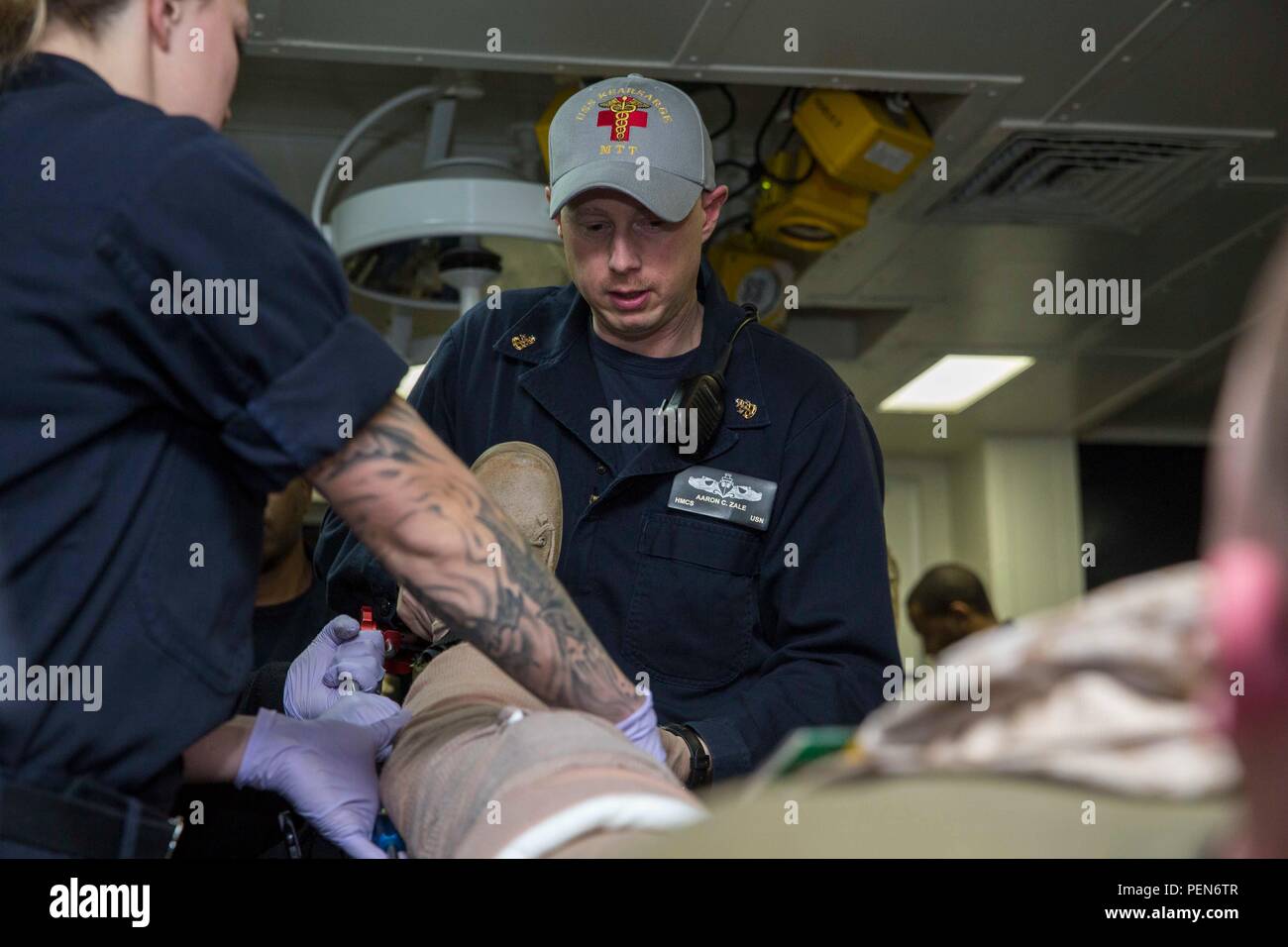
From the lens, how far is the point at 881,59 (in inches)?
139

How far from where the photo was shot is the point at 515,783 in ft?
3.34

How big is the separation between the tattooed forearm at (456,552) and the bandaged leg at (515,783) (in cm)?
5

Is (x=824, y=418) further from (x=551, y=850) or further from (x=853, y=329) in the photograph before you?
(x=853, y=329)

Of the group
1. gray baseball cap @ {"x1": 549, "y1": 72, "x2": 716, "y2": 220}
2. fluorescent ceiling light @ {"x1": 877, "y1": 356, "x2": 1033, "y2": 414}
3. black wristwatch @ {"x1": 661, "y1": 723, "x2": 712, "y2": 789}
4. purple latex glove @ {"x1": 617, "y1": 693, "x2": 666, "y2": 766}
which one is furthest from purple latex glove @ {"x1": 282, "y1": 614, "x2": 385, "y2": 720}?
fluorescent ceiling light @ {"x1": 877, "y1": 356, "x2": 1033, "y2": 414}

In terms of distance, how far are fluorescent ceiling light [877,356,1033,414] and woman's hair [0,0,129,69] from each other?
508 centimetres

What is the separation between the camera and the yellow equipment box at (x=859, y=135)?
3.72m

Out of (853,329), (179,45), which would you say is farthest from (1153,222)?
(179,45)

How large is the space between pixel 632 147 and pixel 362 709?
36.8 inches

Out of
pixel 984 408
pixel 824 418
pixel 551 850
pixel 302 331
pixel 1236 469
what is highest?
pixel 984 408

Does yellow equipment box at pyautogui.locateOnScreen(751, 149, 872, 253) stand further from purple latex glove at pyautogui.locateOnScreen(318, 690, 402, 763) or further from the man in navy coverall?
purple latex glove at pyautogui.locateOnScreen(318, 690, 402, 763)

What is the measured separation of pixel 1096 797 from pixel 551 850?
42 centimetres

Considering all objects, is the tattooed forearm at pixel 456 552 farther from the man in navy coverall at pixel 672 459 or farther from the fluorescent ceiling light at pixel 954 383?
the fluorescent ceiling light at pixel 954 383

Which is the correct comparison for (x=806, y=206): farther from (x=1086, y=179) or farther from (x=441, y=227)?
(x=441, y=227)

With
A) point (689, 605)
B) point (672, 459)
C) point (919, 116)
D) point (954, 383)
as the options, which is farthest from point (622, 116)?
point (954, 383)
